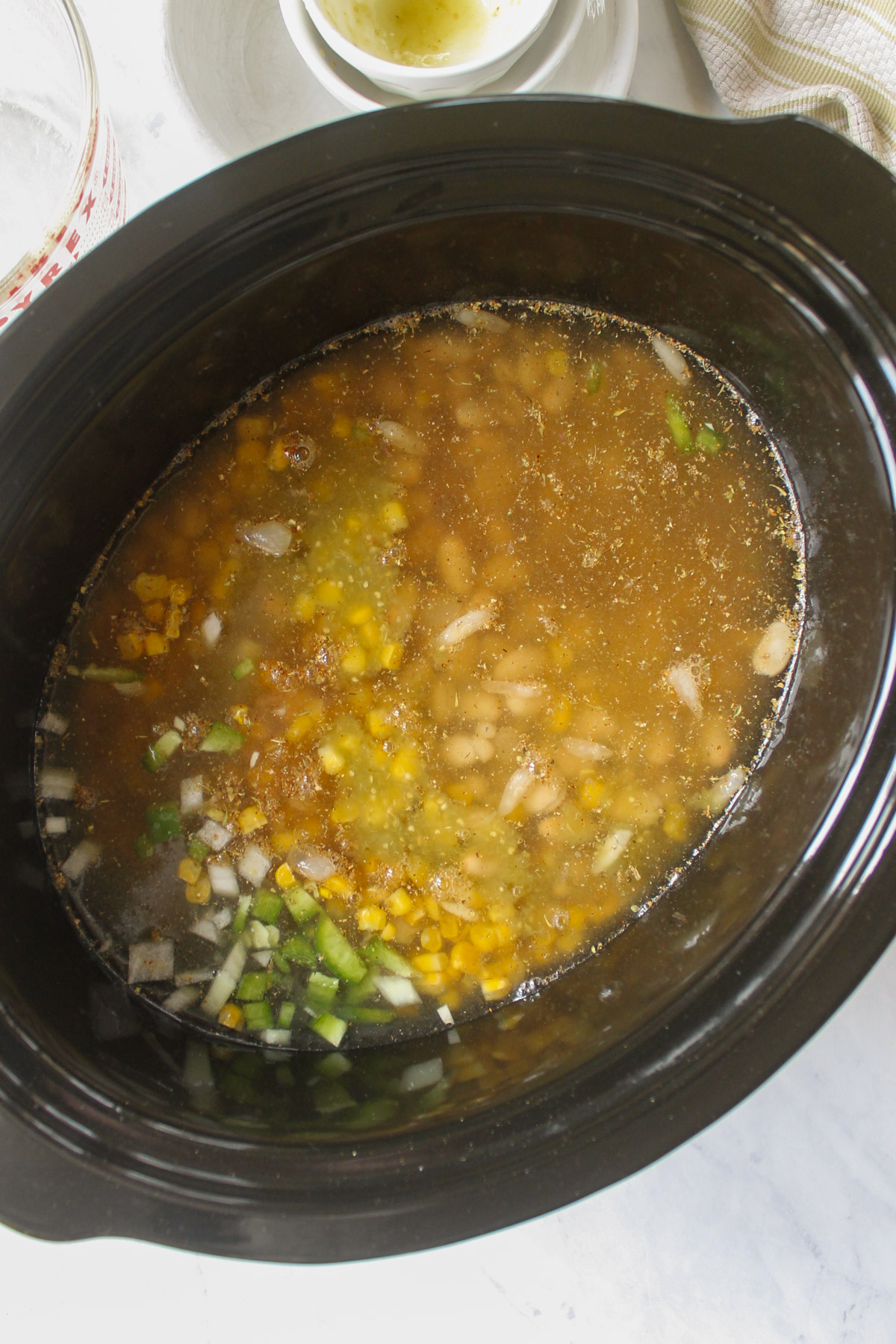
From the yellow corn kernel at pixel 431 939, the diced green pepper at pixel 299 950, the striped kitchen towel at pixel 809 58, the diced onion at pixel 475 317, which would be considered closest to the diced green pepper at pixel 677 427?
the diced onion at pixel 475 317

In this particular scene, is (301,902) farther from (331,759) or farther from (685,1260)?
(685,1260)

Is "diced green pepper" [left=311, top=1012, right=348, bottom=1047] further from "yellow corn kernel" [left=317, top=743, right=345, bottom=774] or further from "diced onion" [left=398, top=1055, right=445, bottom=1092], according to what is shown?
"yellow corn kernel" [left=317, top=743, right=345, bottom=774]

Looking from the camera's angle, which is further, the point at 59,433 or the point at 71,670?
the point at 71,670

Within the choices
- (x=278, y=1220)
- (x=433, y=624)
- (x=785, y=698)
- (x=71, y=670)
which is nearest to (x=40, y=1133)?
(x=278, y=1220)

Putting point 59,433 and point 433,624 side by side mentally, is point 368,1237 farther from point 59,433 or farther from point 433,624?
point 59,433

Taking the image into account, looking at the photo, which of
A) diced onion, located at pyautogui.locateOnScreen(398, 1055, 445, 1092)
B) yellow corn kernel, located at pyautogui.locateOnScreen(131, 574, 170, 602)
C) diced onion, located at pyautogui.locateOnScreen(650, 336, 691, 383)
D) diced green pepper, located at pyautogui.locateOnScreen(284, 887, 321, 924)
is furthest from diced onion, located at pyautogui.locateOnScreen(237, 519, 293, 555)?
diced onion, located at pyautogui.locateOnScreen(398, 1055, 445, 1092)

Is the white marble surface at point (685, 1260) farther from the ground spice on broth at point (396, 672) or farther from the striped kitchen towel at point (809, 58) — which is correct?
the striped kitchen towel at point (809, 58)
